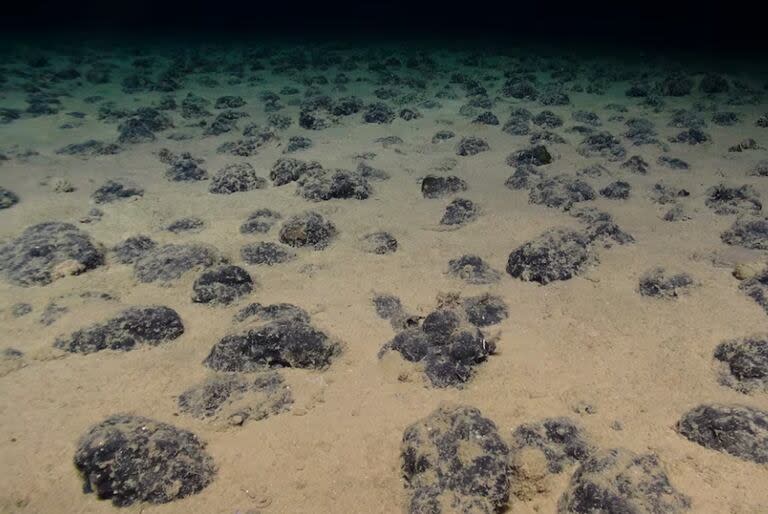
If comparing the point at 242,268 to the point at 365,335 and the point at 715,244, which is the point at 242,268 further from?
the point at 715,244

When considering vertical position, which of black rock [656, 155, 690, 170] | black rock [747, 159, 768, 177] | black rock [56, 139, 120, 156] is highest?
black rock [747, 159, 768, 177]

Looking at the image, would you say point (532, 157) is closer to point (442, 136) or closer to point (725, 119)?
point (442, 136)

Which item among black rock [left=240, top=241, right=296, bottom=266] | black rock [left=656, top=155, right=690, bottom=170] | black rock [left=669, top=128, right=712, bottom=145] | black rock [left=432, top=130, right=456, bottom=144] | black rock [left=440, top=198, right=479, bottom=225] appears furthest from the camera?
black rock [left=432, top=130, right=456, bottom=144]

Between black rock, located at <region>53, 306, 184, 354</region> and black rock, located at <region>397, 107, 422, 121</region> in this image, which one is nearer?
black rock, located at <region>53, 306, 184, 354</region>

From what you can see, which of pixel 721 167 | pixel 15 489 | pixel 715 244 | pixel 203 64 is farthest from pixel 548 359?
Answer: pixel 203 64

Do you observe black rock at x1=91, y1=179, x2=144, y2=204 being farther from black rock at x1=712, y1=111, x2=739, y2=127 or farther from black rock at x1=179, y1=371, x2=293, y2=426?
black rock at x1=712, y1=111, x2=739, y2=127

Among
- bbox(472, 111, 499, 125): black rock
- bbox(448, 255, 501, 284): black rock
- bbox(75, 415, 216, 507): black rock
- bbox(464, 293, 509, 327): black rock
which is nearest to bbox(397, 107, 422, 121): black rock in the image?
bbox(472, 111, 499, 125): black rock
